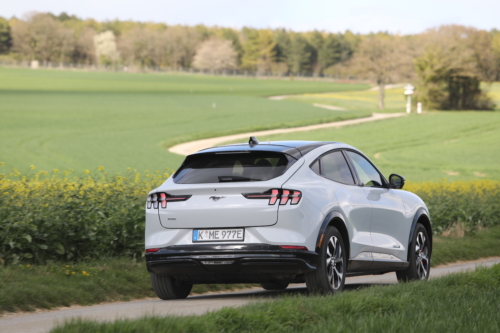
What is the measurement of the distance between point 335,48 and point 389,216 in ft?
613

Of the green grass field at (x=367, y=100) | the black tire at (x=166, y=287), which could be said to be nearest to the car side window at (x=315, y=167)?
the black tire at (x=166, y=287)

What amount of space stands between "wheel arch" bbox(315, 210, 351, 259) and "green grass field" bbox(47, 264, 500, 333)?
0.68 meters

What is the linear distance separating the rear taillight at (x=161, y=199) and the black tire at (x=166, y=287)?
1000 mm

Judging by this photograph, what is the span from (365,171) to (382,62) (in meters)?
79.1

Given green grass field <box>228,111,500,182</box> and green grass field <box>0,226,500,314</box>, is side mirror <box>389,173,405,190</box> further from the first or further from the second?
green grass field <box>228,111,500,182</box>

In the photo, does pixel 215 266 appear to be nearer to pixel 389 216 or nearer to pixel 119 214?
pixel 389 216

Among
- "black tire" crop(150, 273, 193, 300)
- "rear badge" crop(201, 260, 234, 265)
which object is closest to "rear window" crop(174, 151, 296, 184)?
"rear badge" crop(201, 260, 234, 265)

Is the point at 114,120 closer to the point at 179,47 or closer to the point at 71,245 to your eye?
the point at 71,245

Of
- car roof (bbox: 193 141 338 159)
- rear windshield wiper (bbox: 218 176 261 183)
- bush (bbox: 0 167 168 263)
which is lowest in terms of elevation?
bush (bbox: 0 167 168 263)

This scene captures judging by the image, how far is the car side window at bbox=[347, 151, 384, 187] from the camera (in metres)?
9.44

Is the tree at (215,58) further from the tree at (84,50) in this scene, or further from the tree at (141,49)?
the tree at (84,50)

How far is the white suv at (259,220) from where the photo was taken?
761 centimetres

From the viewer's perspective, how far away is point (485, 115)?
3056 inches

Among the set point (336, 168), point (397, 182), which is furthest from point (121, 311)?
point (397, 182)
